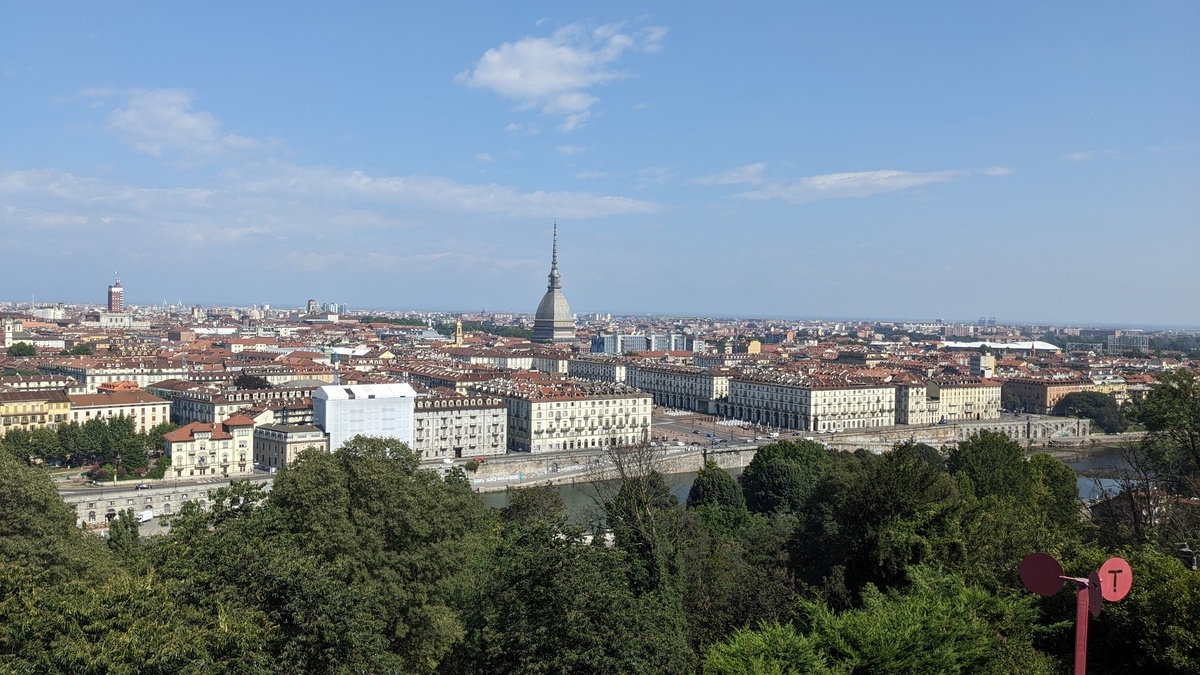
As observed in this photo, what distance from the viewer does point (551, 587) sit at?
7574mm

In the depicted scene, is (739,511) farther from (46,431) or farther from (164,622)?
(46,431)

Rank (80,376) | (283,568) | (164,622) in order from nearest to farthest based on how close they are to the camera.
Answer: (164,622) < (283,568) < (80,376)

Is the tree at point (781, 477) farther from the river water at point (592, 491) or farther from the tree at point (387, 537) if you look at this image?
the tree at point (387, 537)

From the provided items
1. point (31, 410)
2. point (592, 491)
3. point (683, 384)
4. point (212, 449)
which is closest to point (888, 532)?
point (592, 491)

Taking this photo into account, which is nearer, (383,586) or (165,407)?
(383,586)

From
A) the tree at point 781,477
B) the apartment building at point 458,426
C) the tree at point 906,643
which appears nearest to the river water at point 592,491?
the tree at point 781,477

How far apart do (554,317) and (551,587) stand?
80.4m

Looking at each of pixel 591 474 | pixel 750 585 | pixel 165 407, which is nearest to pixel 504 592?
pixel 750 585

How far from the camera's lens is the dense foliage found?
689cm

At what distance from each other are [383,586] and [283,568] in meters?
2.70

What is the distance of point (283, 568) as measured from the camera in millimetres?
7438

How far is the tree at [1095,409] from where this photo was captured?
48719mm

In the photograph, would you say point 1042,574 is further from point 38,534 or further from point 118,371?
point 118,371

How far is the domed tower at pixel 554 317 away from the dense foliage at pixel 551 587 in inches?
2839
